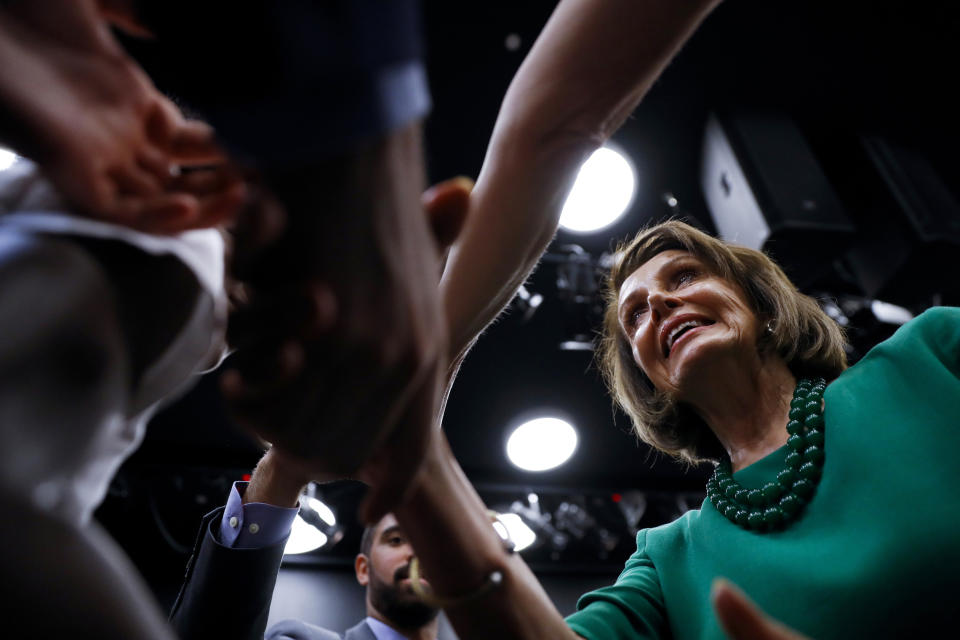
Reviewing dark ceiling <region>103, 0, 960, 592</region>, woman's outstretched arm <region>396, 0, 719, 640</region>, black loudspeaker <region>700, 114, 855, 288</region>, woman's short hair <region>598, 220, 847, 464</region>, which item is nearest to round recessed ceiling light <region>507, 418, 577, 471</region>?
dark ceiling <region>103, 0, 960, 592</region>

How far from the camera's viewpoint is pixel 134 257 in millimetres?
336

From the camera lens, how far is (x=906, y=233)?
2.25m

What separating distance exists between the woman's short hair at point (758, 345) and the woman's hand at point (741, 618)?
0.71 m

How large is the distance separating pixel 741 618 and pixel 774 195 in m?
1.90

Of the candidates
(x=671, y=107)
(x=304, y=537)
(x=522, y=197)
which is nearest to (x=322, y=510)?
(x=304, y=537)

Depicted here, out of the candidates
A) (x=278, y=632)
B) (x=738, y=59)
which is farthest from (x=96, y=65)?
(x=738, y=59)

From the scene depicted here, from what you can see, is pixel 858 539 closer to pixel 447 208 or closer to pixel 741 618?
pixel 741 618

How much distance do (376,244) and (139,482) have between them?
2.96 metres

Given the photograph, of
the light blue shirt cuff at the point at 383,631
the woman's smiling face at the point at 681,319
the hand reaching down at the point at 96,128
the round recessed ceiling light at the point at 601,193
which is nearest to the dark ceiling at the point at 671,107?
the round recessed ceiling light at the point at 601,193

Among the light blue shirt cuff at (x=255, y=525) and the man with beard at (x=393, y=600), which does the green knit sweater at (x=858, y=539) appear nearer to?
the light blue shirt cuff at (x=255, y=525)

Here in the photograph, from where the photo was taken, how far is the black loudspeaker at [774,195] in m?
2.08

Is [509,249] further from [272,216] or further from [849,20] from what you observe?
[849,20]

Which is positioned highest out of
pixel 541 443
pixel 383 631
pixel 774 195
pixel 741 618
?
pixel 741 618

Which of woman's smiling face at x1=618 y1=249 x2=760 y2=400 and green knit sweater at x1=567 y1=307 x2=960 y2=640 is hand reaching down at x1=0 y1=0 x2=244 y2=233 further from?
woman's smiling face at x1=618 y1=249 x2=760 y2=400
